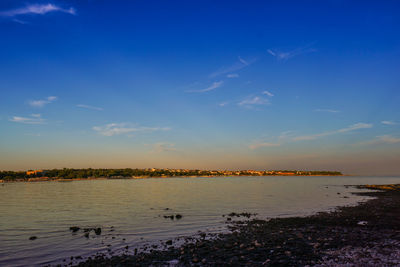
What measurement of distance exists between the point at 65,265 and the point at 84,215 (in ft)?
80.6

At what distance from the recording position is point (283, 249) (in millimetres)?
18688

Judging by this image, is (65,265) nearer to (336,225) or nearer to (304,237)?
(304,237)

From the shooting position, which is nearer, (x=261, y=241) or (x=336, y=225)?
(x=261, y=241)

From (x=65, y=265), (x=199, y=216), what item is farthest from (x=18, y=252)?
(x=199, y=216)

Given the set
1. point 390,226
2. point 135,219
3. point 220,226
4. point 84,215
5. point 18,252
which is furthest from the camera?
point 84,215

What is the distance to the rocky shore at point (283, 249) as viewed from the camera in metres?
16.1

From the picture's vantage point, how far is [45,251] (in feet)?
69.9

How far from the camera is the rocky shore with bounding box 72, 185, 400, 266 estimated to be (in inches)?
634

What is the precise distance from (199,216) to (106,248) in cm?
1814

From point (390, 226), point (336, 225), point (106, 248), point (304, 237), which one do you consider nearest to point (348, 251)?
point (304, 237)

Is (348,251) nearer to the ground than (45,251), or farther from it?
farther from it

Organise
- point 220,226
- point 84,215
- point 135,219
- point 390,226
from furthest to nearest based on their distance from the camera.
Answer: point 84,215 < point 135,219 < point 220,226 < point 390,226

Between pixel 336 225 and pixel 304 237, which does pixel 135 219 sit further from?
pixel 336 225

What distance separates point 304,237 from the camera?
22422 millimetres
